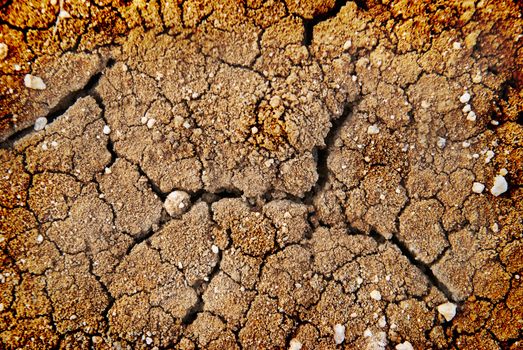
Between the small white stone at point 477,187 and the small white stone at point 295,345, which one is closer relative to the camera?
the small white stone at point 295,345

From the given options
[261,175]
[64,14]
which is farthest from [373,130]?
[64,14]

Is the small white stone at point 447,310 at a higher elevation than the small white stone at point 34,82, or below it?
below

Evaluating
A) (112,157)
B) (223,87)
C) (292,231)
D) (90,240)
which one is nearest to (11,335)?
(90,240)

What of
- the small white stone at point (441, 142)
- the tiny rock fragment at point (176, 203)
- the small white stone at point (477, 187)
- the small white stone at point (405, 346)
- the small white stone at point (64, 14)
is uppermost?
the small white stone at point (64, 14)

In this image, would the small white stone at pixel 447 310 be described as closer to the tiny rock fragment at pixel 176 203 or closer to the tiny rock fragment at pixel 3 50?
the tiny rock fragment at pixel 176 203

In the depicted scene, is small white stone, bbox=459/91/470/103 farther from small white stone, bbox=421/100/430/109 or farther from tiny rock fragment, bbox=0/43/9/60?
tiny rock fragment, bbox=0/43/9/60

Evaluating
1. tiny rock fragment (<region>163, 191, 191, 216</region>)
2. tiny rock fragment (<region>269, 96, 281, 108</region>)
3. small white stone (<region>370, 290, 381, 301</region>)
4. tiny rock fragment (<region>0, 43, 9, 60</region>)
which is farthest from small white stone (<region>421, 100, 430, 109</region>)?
tiny rock fragment (<region>0, 43, 9, 60</region>)

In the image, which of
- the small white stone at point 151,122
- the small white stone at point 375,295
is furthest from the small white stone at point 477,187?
the small white stone at point 151,122

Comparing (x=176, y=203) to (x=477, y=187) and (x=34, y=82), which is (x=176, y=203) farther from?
(x=477, y=187)
